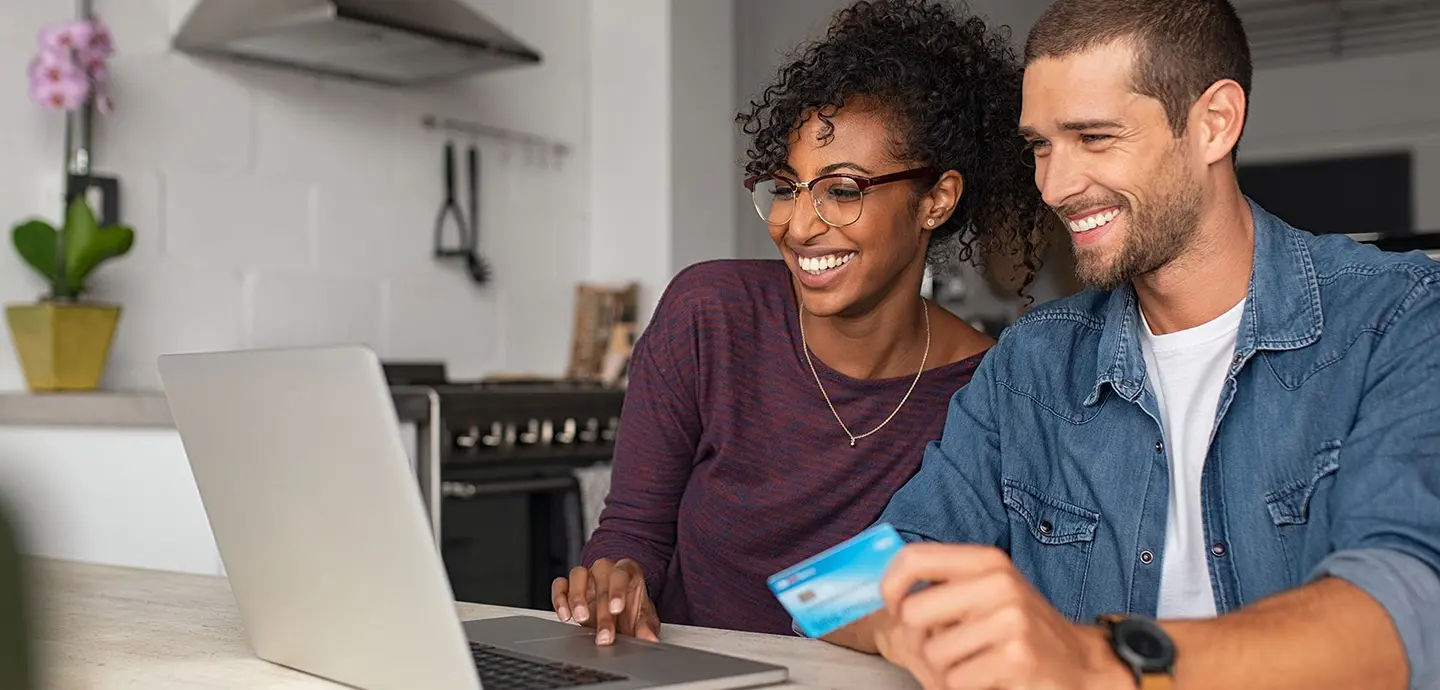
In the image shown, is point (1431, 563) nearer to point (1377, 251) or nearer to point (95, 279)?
point (1377, 251)

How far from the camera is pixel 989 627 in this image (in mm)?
896

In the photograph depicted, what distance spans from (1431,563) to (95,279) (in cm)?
267

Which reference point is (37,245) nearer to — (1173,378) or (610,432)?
(610,432)

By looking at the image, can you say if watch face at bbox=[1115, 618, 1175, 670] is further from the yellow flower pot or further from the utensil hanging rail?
the utensil hanging rail

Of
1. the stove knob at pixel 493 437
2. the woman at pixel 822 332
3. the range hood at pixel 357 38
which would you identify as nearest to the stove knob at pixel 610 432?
the stove knob at pixel 493 437

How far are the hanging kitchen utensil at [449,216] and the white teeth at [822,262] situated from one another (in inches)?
83.3

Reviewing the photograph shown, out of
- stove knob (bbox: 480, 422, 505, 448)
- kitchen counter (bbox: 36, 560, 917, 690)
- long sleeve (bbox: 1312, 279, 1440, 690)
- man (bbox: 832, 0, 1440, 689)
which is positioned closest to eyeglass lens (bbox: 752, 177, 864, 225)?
man (bbox: 832, 0, 1440, 689)

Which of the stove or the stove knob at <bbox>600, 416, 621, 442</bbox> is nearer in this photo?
the stove

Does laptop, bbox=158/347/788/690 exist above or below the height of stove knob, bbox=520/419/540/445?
above

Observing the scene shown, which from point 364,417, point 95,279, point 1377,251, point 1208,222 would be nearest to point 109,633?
point 364,417

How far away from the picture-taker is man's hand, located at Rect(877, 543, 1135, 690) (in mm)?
888

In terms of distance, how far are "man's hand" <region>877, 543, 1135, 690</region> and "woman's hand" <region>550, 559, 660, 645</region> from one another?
1.30 feet

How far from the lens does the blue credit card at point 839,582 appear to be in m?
0.92

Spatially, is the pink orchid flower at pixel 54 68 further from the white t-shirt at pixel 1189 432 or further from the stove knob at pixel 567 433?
the white t-shirt at pixel 1189 432
